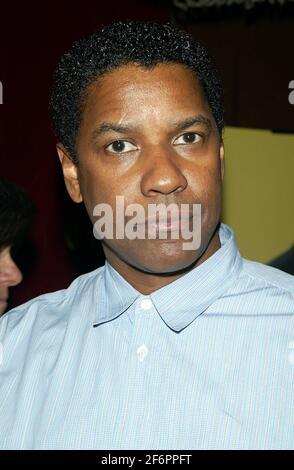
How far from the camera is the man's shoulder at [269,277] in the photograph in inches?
41.4

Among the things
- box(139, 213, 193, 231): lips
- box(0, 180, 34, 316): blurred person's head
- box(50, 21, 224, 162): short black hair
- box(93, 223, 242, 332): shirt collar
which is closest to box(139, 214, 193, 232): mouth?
box(139, 213, 193, 231): lips

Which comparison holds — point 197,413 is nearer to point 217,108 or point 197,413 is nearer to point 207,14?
point 217,108

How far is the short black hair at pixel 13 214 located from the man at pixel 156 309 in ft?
1.97

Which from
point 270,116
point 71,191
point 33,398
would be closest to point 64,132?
point 71,191

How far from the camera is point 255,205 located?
2217 mm

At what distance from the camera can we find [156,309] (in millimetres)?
1071

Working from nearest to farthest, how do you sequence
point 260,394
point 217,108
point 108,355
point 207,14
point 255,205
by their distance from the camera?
1. point 260,394
2. point 108,355
3. point 217,108
4. point 255,205
5. point 207,14

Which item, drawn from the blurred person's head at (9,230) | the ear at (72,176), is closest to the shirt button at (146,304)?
the ear at (72,176)

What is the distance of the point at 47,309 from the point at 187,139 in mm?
464

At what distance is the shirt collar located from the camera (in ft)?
3.44

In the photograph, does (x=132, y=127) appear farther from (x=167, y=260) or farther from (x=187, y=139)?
(x=167, y=260)

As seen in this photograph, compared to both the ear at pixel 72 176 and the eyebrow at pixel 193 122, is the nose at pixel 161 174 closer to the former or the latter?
the eyebrow at pixel 193 122

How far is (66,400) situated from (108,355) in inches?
4.2

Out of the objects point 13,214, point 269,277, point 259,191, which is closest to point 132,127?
point 269,277
